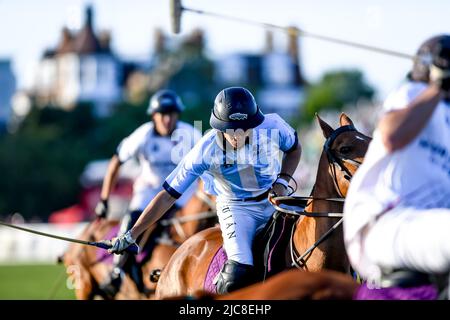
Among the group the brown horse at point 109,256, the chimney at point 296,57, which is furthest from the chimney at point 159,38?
the brown horse at point 109,256

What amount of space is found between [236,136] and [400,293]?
9.29 feet

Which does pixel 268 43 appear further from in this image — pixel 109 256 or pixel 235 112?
pixel 235 112

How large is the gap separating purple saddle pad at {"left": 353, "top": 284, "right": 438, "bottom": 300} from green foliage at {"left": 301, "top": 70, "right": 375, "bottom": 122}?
8863cm

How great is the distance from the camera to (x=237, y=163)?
7.49 m

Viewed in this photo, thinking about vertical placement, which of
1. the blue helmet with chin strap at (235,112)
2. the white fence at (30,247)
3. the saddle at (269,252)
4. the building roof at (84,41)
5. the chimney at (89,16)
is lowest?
the white fence at (30,247)

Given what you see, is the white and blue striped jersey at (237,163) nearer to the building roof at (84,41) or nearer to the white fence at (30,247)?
the white fence at (30,247)

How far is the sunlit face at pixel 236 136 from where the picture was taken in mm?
7281

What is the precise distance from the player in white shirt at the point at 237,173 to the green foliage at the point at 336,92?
3373 inches

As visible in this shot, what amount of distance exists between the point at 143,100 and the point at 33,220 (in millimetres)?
25031

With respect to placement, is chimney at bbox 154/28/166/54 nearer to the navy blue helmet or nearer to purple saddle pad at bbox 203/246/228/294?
purple saddle pad at bbox 203/246/228/294

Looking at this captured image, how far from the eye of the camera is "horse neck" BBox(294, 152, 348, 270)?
22.8 ft

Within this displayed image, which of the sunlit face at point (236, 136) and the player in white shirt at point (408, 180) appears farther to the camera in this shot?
the sunlit face at point (236, 136)

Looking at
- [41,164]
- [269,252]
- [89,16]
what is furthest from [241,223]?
[89,16]
